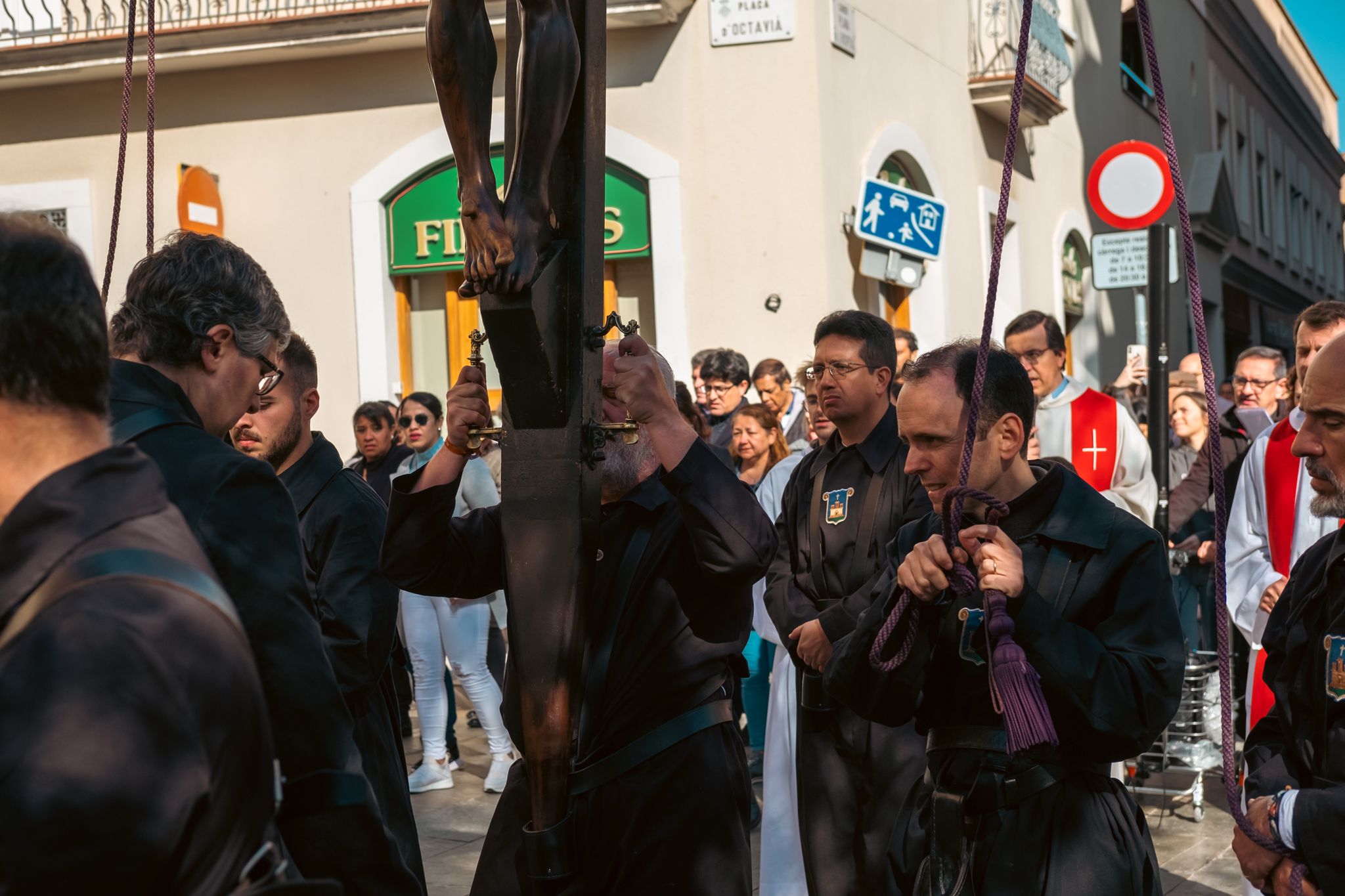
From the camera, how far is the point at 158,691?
131 cm

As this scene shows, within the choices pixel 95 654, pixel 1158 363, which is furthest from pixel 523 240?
pixel 1158 363

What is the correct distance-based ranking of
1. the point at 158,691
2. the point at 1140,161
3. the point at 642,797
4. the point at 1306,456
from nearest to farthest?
1. the point at 158,691
2. the point at 1306,456
3. the point at 642,797
4. the point at 1140,161

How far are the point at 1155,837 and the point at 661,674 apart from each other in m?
4.08

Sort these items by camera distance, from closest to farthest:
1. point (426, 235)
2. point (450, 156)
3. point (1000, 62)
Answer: point (450, 156)
point (426, 235)
point (1000, 62)

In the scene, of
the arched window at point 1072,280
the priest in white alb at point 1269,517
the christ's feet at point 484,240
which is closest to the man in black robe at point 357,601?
the christ's feet at point 484,240

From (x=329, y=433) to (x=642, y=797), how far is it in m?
11.0

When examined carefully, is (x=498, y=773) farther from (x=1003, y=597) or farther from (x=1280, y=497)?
(x=1003, y=597)

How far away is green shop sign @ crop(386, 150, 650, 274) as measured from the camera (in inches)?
496

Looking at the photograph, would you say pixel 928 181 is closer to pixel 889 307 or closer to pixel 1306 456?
pixel 889 307

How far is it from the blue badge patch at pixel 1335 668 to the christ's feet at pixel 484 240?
5.49 feet

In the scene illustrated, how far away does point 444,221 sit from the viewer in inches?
514

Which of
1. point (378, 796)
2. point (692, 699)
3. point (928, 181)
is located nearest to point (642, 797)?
point (692, 699)

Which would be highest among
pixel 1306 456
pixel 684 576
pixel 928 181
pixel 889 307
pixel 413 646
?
pixel 928 181

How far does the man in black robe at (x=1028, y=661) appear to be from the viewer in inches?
108
